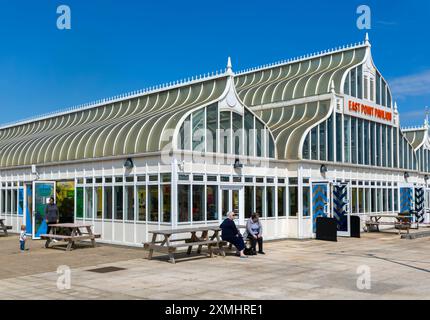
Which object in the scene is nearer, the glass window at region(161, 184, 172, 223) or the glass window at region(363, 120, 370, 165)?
the glass window at region(161, 184, 172, 223)

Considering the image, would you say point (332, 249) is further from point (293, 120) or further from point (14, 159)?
point (14, 159)

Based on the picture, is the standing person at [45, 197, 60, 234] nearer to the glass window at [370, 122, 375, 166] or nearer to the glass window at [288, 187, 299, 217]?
the glass window at [288, 187, 299, 217]

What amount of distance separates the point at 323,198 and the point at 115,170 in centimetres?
951

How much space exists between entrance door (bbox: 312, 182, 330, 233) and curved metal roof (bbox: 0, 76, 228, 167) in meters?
6.54

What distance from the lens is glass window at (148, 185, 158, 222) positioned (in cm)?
1878

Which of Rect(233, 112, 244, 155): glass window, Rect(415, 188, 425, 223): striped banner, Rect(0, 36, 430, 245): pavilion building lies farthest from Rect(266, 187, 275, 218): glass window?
Rect(415, 188, 425, 223): striped banner

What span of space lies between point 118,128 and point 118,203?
336 cm

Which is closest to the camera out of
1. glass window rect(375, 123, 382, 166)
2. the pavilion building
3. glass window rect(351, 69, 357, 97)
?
the pavilion building

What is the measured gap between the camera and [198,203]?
1906 centimetres

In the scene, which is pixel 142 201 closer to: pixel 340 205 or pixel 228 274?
pixel 228 274

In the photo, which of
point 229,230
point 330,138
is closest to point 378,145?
point 330,138

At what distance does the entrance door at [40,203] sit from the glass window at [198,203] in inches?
295

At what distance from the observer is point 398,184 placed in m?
30.0

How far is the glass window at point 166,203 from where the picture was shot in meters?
18.3
